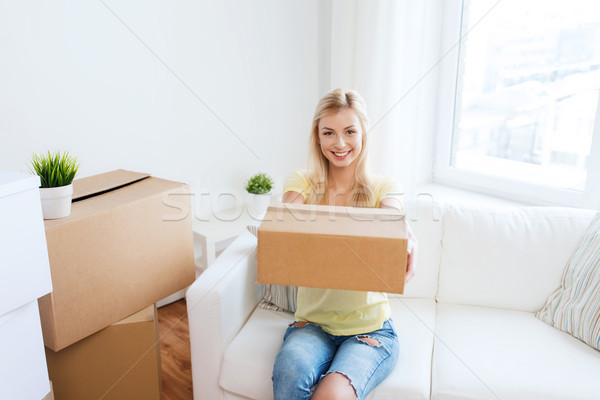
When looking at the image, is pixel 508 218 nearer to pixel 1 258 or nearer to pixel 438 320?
pixel 438 320

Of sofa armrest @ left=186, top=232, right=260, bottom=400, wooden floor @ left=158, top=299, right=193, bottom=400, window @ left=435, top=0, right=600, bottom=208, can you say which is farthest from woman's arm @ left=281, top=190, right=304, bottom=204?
window @ left=435, top=0, right=600, bottom=208

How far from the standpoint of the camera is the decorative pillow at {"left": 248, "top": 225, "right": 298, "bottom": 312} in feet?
5.32

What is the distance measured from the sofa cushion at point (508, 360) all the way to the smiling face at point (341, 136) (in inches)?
24.2

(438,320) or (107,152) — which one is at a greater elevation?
(107,152)

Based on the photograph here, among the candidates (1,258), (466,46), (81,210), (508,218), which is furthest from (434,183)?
(1,258)

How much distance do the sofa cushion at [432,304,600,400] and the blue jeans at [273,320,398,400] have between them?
16 centimetres

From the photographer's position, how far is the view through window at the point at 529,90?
6.57ft

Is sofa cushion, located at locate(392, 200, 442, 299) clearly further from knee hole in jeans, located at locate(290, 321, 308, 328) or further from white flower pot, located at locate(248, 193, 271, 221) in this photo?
white flower pot, located at locate(248, 193, 271, 221)

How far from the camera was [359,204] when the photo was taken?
1.54 meters

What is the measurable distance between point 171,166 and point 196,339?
101 cm

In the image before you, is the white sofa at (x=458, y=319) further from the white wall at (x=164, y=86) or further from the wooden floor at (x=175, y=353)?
the white wall at (x=164, y=86)

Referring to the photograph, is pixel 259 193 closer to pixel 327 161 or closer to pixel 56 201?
pixel 327 161

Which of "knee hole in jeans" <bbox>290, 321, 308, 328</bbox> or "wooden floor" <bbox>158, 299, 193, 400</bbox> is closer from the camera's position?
"knee hole in jeans" <bbox>290, 321, 308, 328</bbox>

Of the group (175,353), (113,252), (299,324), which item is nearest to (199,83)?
(113,252)
